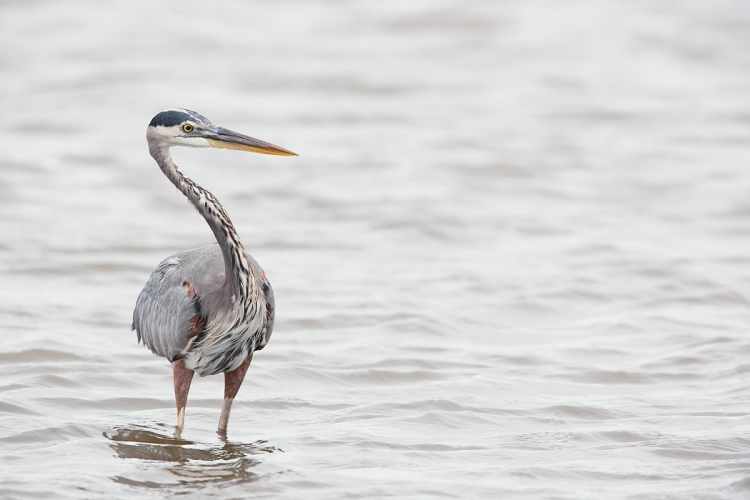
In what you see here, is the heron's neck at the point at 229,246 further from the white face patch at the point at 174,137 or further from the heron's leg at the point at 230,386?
the heron's leg at the point at 230,386

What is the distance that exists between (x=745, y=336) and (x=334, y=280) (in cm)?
398

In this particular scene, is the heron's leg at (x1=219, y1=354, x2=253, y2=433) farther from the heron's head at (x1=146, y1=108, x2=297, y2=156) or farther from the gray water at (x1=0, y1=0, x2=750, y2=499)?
the heron's head at (x1=146, y1=108, x2=297, y2=156)

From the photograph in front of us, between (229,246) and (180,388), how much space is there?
1069 millimetres

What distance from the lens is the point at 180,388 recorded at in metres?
7.01

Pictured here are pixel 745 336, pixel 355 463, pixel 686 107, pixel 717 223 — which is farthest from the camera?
pixel 686 107

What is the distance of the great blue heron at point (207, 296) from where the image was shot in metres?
6.70

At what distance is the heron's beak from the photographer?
6.82 m

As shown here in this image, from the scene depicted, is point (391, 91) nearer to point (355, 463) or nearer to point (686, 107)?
point (686, 107)

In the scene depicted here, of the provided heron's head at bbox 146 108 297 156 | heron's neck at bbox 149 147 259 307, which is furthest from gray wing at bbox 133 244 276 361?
heron's head at bbox 146 108 297 156

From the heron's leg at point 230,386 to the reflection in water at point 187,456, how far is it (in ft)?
0.65

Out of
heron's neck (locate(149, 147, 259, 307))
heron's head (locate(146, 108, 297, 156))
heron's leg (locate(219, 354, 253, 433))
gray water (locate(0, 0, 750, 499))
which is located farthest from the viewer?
heron's leg (locate(219, 354, 253, 433))

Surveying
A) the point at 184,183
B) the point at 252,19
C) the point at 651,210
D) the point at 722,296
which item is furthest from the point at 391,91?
the point at 184,183

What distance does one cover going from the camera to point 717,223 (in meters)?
13.2

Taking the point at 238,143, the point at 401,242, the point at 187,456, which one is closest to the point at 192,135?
the point at 238,143
